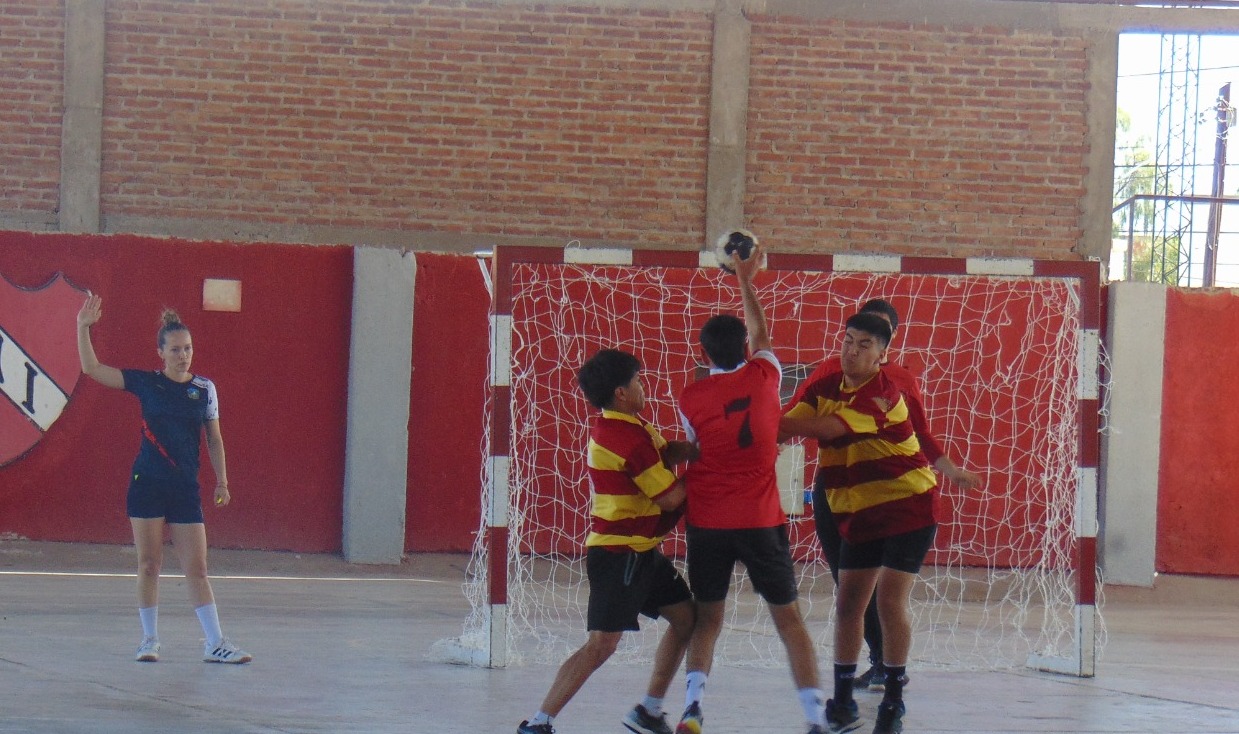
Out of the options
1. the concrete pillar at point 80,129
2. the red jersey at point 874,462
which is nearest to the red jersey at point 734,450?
the red jersey at point 874,462

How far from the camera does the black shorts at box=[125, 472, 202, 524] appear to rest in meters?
6.85

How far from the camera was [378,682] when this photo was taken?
21.8 feet

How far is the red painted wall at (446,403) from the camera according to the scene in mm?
12219

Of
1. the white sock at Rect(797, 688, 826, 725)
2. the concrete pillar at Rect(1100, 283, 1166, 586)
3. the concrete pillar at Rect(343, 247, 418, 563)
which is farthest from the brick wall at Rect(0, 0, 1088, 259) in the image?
the white sock at Rect(797, 688, 826, 725)

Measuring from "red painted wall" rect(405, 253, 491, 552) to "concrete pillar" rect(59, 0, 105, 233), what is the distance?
308cm

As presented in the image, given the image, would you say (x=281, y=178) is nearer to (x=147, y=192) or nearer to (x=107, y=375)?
(x=147, y=192)

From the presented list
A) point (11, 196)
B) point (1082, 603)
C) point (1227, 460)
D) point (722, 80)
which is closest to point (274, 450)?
point (11, 196)

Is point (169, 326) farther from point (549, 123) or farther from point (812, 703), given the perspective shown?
point (549, 123)

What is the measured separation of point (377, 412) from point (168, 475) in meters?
5.16

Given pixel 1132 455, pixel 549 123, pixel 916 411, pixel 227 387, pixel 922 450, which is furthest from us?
pixel 549 123

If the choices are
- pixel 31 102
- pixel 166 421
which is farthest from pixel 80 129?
pixel 166 421

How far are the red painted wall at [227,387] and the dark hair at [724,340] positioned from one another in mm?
7265

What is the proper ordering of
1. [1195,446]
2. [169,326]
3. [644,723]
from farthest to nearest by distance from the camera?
[1195,446] → [169,326] → [644,723]

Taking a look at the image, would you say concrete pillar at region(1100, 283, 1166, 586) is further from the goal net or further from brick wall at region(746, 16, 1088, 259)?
brick wall at region(746, 16, 1088, 259)
